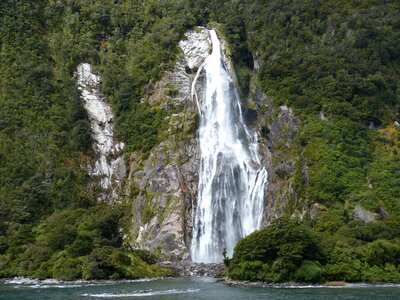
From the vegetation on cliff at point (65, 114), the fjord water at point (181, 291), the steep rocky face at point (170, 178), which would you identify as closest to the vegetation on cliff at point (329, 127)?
the fjord water at point (181, 291)

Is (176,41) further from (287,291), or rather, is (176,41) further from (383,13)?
(287,291)

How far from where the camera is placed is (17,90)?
297 ft

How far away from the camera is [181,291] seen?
4778 centimetres

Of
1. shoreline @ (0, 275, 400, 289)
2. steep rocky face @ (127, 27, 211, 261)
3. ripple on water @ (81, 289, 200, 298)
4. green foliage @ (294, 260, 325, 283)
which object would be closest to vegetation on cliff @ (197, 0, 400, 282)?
green foliage @ (294, 260, 325, 283)

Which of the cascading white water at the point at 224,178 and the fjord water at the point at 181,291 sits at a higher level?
the cascading white water at the point at 224,178

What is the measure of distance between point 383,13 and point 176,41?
33.3 meters

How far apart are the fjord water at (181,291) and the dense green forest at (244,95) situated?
3.11m

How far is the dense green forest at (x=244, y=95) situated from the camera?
2190 inches

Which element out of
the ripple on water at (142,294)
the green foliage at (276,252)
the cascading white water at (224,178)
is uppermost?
the cascading white water at (224,178)

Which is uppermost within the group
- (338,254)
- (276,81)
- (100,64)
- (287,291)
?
(100,64)

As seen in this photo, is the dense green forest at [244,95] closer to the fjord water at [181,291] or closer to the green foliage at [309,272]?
the green foliage at [309,272]

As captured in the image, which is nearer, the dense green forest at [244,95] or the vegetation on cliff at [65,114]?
the dense green forest at [244,95]

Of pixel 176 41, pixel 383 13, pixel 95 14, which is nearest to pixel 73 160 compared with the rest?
pixel 176 41

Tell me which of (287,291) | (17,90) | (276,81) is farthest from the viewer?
(17,90)
